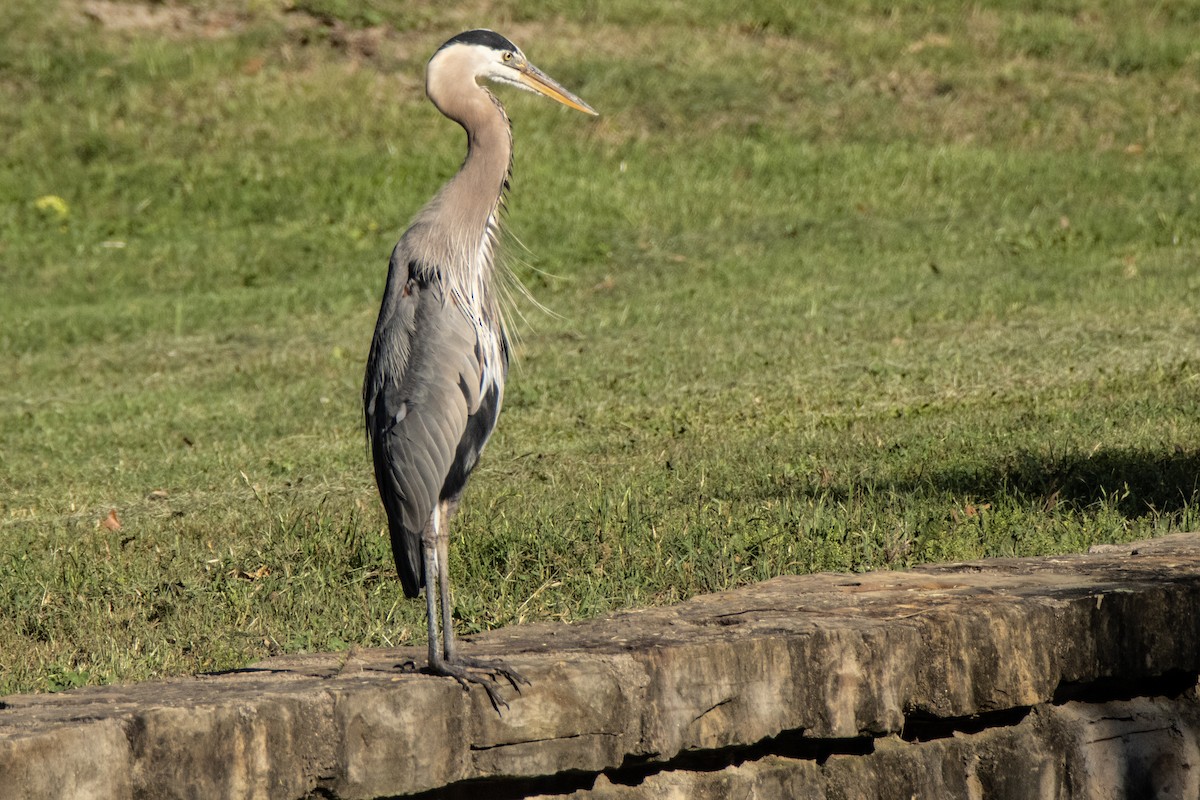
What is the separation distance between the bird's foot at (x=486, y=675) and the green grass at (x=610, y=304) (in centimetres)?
149

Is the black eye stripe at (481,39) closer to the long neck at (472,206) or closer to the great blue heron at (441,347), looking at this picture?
the great blue heron at (441,347)

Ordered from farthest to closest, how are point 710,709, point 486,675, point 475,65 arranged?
1. point 475,65
2. point 710,709
3. point 486,675

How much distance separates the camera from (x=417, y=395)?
14.4ft

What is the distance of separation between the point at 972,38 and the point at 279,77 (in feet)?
24.5

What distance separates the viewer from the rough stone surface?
3.38 meters

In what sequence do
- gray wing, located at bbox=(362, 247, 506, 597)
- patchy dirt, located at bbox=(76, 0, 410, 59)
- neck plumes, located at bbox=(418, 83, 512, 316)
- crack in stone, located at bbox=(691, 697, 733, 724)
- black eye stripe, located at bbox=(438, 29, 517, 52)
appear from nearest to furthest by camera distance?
crack in stone, located at bbox=(691, 697, 733, 724) → gray wing, located at bbox=(362, 247, 506, 597) → neck plumes, located at bbox=(418, 83, 512, 316) → black eye stripe, located at bbox=(438, 29, 517, 52) → patchy dirt, located at bbox=(76, 0, 410, 59)

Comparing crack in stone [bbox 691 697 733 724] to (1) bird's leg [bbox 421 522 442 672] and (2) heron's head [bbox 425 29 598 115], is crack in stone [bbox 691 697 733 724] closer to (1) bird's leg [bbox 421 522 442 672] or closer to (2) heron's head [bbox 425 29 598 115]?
(1) bird's leg [bbox 421 522 442 672]

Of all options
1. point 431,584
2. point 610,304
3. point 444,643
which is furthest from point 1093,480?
point 610,304

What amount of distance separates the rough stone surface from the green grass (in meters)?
1.23

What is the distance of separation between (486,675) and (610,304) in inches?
344

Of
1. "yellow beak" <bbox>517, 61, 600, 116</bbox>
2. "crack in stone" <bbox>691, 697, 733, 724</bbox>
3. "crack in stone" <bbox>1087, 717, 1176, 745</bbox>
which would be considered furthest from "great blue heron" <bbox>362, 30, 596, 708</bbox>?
"crack in stone" <bbox>1087, 717, 1176, 745</bbox>

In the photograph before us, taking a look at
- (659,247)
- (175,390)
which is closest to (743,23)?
(659,247)

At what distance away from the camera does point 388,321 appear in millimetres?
4473

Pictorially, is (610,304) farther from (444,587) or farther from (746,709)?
(746,709)
